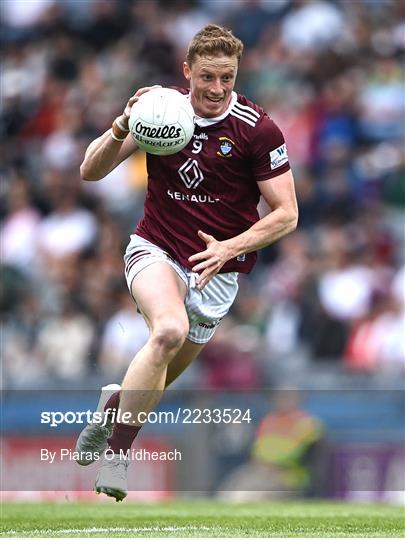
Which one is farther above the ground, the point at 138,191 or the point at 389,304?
the point at 138,191

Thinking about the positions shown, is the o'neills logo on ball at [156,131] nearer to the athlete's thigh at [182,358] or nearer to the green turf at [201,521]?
the athlete's thigh at [182,358]

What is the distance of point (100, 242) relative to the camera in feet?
52.6

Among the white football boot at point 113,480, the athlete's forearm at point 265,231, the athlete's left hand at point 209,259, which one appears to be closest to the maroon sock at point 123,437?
the white football boot at point 113,480

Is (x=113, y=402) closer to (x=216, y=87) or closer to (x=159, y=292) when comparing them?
(x=159, y=292)

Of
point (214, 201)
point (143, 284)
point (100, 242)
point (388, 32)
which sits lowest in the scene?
point (143, 284)

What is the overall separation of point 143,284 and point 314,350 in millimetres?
6383

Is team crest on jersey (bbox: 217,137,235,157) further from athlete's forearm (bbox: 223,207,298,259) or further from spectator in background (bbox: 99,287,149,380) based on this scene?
spectator in background (bbox: 99,287,149,380)

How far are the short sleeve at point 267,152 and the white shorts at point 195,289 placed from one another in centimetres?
72

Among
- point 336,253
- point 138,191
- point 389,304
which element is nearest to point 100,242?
point 138,191

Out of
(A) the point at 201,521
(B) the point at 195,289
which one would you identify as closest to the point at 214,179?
(B) the point at 195,289

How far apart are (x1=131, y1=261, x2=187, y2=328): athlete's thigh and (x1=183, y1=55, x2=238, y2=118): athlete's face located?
96 cm

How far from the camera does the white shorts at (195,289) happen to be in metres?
8.03

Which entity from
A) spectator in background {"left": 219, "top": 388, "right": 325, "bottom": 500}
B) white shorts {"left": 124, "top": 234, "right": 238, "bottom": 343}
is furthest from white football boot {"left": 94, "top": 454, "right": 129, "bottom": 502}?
spectator in background {"left": 219, "top": 388, "right": 325, "bottom": 500}

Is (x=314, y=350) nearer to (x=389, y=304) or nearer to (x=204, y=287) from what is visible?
(x=389, y=304)
